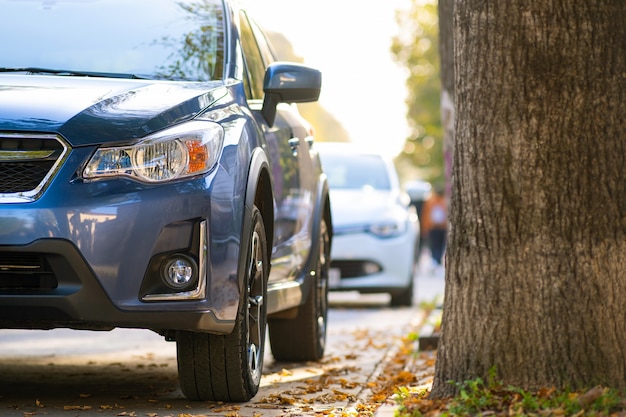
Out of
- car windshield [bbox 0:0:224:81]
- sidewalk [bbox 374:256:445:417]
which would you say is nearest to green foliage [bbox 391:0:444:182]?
sidewalk [bbox 374:256:445:417]

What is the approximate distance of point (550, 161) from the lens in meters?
5.25

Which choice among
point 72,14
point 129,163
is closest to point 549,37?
point 129,163

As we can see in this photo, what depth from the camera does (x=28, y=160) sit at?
529 cm

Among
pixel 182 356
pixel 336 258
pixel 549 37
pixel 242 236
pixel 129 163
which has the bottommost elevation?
pixel 336 258

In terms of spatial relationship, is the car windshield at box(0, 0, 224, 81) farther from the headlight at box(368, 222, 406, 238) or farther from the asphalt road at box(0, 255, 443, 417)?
the headlight at box(368, 222, 406, 238)

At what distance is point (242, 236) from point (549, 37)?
150cm

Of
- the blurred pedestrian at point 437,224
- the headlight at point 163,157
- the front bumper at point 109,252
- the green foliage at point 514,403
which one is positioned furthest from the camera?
the blurred pedestrian at point 437,224

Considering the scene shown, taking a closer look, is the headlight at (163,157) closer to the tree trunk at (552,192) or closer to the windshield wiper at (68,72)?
the windshield wiper at (68,72)

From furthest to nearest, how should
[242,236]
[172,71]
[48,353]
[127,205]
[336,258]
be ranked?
1. [336,258]
2. [48,353]
3. [172,71]
4. [242,236]
5. [127,205]

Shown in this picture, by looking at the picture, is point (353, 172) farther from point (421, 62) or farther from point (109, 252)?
point (421, 62)

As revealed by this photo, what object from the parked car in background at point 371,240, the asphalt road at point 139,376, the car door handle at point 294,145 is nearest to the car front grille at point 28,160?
the asphalt road at point 139,376

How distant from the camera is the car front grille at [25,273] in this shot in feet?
17.3

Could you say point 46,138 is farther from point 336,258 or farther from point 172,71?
point 336,258

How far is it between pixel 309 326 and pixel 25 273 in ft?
9.84
